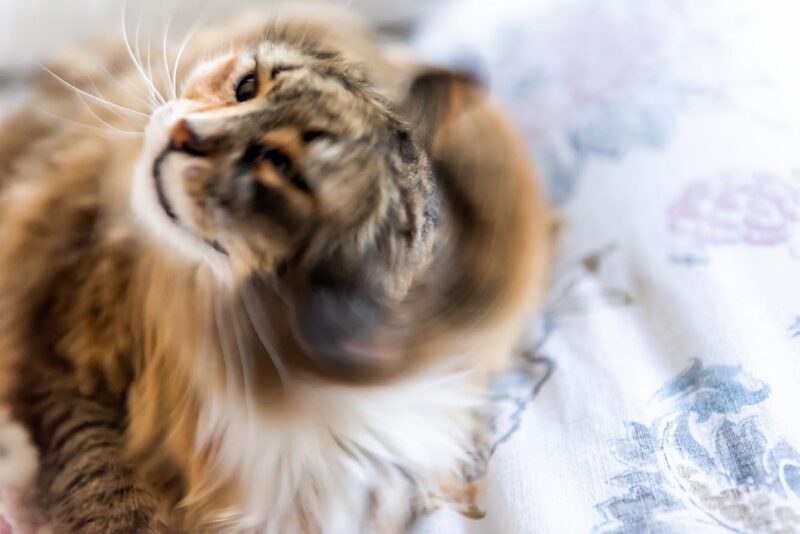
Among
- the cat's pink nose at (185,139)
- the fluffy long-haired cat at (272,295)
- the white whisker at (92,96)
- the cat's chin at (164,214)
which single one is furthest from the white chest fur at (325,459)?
the white whisker at (92,96)

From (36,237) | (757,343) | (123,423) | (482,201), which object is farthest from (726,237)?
(36,237)

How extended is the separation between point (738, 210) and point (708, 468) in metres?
0.34

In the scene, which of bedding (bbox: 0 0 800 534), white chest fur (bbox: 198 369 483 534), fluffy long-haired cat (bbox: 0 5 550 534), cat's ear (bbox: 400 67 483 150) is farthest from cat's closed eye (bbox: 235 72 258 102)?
bedding (bbox: 0 0 800 534)

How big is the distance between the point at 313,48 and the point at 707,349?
0.53 meters

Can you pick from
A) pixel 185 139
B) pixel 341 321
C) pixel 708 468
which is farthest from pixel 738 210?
pixel 185 139

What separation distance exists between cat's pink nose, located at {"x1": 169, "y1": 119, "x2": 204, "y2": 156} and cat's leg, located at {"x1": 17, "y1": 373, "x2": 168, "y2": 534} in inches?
11.6

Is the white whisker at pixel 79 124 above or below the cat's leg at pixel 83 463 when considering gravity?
above

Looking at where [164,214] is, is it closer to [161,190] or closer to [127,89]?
[161,190]

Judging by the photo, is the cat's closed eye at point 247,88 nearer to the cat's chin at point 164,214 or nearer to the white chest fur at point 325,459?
the cat's chin at point 164,214

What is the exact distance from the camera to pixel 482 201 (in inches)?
31.9

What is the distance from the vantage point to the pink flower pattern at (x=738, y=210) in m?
0.84

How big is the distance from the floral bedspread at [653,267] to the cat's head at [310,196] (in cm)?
25

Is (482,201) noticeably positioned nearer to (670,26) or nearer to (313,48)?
(313,48)

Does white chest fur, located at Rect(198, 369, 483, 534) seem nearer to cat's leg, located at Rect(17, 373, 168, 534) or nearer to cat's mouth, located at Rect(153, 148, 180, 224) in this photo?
cat's leg, located at Rect(17, 373, 168, 534)
